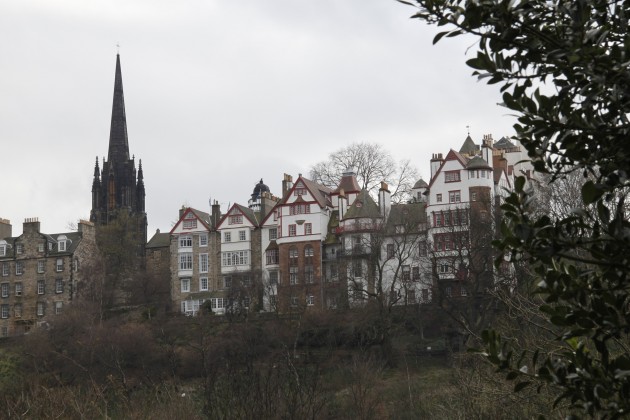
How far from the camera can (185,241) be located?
288ft

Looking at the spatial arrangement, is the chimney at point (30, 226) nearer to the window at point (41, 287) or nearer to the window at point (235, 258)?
the window at point (41, 287)

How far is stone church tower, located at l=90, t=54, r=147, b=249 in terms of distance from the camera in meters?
117

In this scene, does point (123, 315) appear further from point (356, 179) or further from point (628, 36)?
point (628, 36)

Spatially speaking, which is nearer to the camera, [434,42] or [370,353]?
[434,42]

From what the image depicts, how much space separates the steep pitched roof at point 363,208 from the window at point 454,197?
6.16m

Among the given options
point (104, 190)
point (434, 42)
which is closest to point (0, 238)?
point (104, 190)

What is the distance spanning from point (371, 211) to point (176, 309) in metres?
18.3

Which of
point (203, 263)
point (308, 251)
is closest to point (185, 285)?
point (203, 263)

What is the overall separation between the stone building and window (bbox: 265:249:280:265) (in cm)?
1753

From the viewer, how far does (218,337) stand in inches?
2685

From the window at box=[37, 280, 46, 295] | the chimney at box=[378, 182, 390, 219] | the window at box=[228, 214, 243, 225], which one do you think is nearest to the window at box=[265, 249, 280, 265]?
the window at box=[228, 214, 243, 225]

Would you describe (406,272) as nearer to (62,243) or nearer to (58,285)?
(58,285)

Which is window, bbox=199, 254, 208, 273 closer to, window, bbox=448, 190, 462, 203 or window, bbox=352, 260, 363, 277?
window, bbox=352, 260, 363, 277

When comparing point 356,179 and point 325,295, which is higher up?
point 356,179
